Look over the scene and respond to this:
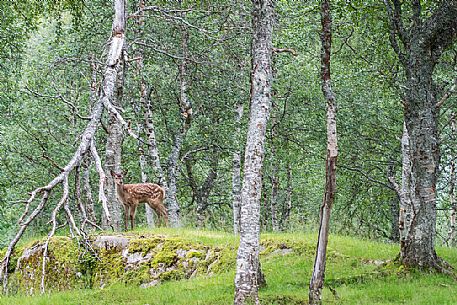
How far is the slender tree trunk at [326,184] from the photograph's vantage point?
26.5 feet

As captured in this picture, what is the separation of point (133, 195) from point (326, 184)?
25.0 ft

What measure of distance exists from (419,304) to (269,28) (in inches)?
185

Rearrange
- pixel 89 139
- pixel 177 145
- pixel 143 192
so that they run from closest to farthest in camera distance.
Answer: pixel 89 139, pixel 143 192, pixel 177 145

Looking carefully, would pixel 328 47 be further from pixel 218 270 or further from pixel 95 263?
pixel 95 263

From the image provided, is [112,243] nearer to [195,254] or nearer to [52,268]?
[52,268]

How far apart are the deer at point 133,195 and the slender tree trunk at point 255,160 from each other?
6.76m

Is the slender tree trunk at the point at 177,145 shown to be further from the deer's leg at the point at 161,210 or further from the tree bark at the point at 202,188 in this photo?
the tree bark at the point at 202,188

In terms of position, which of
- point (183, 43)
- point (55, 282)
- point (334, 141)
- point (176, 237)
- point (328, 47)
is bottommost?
point (55, 282)

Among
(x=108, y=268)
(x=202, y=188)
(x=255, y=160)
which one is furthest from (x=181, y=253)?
(x=202, y=188)

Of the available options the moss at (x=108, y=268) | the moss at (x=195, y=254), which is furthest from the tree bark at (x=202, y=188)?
the moss at (x=195, y=254)

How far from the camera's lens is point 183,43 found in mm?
16969

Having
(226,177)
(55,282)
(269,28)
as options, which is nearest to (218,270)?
(55,282)

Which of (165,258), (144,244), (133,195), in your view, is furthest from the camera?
(133,195)

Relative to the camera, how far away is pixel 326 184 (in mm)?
8242
